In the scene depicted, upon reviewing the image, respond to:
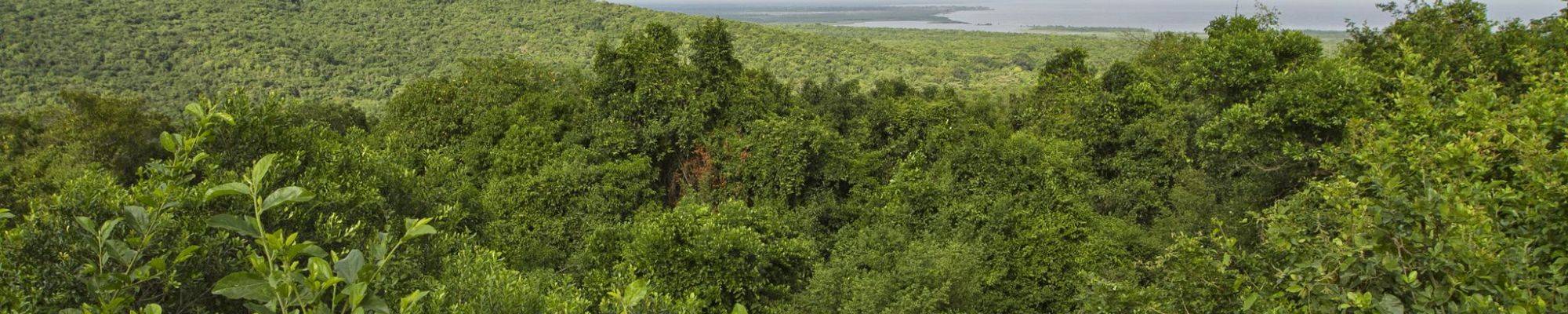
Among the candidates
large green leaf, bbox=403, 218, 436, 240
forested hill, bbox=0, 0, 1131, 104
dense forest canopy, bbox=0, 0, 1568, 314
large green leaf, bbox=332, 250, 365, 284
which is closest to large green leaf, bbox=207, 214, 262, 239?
dense forest canopy, bbox=0, 0, 1568, 314

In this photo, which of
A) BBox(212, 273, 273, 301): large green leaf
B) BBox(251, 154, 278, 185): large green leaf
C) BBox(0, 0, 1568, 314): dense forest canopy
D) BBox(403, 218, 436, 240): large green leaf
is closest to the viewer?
BBox(212, 273, 273, 301): large green leaf

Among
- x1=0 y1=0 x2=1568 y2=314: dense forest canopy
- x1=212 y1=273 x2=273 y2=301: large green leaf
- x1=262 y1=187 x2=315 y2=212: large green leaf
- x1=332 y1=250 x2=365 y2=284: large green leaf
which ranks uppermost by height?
x1=262 y1=187 x2=315 y2=212: large green leaf

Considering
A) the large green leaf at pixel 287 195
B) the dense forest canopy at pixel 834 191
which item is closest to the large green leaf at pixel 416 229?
the dense forest canopy at pixel 834 191

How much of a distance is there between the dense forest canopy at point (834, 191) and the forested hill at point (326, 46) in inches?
980

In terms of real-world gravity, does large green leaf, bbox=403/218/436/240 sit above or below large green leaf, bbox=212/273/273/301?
above

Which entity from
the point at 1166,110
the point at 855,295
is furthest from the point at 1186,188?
the point at 855,295

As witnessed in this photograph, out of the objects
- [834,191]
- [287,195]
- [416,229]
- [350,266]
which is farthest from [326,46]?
[350,266]

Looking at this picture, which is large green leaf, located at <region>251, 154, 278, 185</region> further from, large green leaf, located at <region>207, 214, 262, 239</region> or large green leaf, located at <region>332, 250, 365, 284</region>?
large green leaf, located at <region>332, 250, 365, 284</region>

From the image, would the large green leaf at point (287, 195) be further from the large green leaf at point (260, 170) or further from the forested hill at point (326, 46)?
the forested hill at point (326, 46)

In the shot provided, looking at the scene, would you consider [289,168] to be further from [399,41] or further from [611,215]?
[399,41]

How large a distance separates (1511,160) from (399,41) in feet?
263

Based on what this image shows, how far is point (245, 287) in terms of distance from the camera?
197 centimetres

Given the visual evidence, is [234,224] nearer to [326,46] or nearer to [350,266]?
[350,266]

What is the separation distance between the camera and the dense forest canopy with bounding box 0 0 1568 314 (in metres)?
3.96
